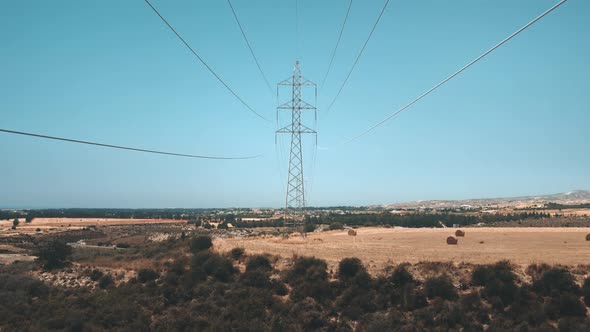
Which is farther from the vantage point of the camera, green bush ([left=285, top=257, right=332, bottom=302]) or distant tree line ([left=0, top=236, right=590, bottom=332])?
green bush ([left=285, top=257, right=332, bottom=302])

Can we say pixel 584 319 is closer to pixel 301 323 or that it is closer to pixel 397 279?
pixel 397 279

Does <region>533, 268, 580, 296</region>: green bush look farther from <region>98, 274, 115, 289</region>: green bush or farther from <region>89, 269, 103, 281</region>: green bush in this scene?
<region>89, 269, 103, 281</region>: green bush

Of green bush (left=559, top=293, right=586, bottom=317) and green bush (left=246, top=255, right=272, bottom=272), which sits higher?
green bush (left=246, top=255, right=272, bottom=272)

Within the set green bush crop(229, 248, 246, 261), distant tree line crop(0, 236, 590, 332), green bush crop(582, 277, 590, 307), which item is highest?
green bush crop(229, 248, 246, 261)

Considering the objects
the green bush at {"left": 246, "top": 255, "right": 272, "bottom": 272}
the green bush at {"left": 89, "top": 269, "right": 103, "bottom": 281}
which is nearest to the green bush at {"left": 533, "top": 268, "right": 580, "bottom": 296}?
the green bush at {"left": 246, "top": 255, "right": 272, "bottom": 272}

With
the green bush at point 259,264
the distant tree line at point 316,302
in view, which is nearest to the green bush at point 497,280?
the distant tree line at point 316,302

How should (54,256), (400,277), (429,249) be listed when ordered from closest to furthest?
1. (400,277)
2. (429,249)
3. (54,256)

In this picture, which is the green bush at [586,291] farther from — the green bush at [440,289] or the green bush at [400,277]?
the green bush at [400,277]

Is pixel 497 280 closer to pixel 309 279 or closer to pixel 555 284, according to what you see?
pixel 555 284

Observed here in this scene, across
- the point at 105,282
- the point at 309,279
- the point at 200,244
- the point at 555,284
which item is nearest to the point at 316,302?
the point at 309,279

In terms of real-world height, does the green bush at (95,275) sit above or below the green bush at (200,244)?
below

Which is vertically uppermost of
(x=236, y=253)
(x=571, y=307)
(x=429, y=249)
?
(x=429, y=249)
